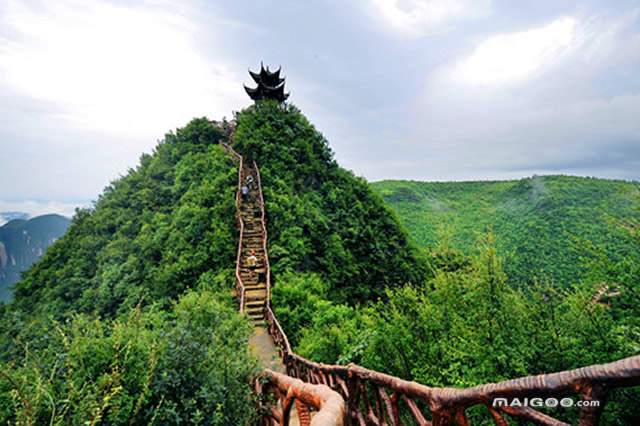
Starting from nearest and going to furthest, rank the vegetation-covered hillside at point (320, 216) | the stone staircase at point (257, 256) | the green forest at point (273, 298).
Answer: the green forest at point (273, 298), the stone staircase at point (257, 256), the vegetation-covered hillside at point (320, 216)

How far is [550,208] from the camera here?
36.1m

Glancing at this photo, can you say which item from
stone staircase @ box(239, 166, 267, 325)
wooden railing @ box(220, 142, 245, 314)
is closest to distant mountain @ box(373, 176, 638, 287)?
stone staircase @ box(239, 166, 267, 325)

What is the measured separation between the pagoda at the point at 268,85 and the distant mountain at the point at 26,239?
73608 millimetres

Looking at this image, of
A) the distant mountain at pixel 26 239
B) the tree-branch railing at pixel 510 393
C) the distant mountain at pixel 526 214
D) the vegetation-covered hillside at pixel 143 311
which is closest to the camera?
the tree-branch railing at pixel 510 393

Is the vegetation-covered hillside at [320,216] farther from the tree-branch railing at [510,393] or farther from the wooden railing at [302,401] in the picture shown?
the tree-branch railing at [510,393]

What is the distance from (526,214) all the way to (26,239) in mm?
117910

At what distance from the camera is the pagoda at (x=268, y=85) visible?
90.3ft

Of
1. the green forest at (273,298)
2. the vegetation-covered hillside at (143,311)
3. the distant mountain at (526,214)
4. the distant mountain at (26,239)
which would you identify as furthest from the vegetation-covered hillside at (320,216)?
the distant mountain at (26,239)

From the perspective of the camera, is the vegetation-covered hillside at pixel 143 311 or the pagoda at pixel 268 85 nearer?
the vegetation-covered hillside at pixel 143 311

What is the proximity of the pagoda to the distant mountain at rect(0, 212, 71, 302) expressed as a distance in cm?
7361

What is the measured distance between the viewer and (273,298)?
9719 mm

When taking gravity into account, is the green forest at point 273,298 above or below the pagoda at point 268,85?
below

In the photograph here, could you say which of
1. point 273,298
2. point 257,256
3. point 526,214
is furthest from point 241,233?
point 526,214

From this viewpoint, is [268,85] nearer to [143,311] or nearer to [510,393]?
[143,311]
